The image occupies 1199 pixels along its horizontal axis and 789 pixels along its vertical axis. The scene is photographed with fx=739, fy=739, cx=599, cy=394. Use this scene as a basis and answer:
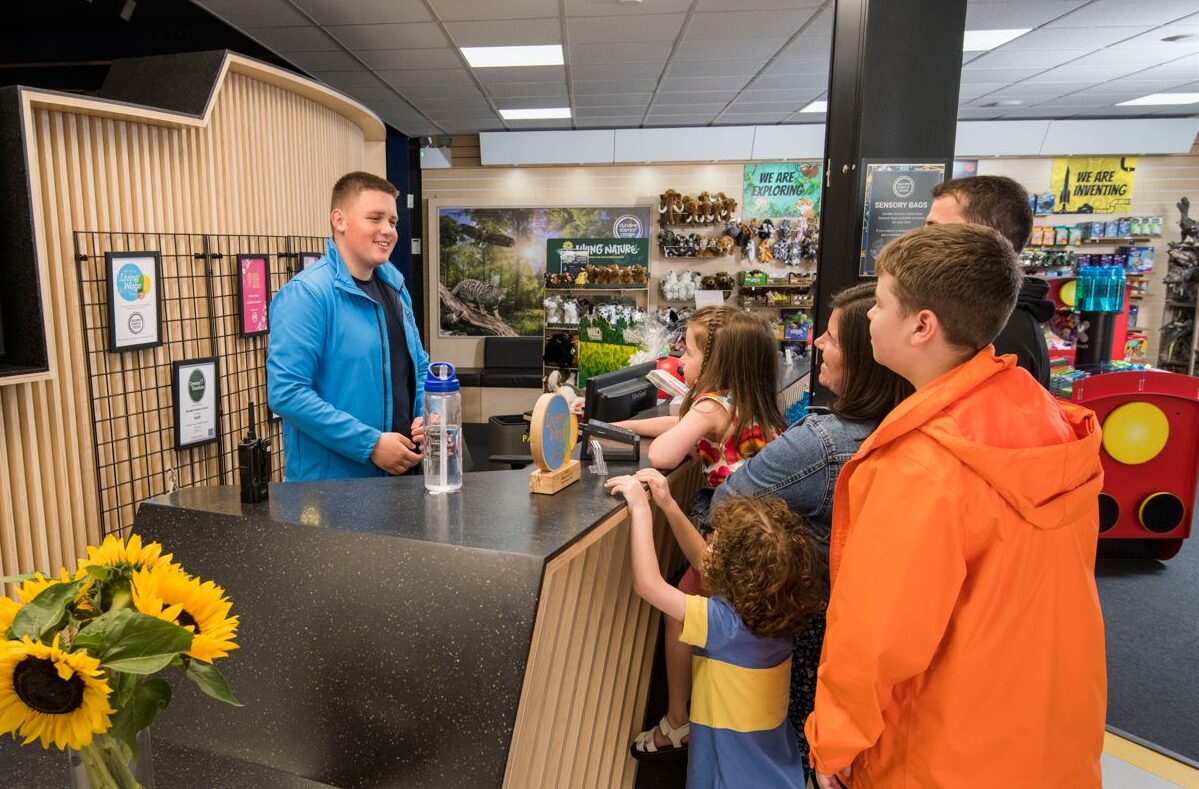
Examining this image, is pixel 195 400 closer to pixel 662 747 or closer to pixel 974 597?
pixel 662 747

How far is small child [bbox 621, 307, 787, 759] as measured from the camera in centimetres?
212

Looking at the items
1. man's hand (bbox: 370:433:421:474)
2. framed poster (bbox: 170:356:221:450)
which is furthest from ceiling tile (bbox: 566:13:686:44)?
man's hand (bbox: 370:433:421:474)

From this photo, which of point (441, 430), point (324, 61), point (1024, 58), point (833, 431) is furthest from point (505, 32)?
point (833, 431)

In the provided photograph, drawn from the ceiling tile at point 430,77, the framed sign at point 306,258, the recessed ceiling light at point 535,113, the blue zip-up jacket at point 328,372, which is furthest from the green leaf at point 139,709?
the recessed ceiling light at point 535,113

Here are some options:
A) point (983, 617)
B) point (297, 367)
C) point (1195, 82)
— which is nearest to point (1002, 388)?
point (983, 617)

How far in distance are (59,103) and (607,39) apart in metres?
3.89

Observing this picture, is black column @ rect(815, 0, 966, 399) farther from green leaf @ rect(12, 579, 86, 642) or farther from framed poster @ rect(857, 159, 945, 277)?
green leaf @ rect(12, 579, 86, 642)

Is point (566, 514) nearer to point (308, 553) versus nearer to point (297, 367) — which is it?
point (308, 553)

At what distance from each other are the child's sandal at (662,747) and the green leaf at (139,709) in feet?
5.27

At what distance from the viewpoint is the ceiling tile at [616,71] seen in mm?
6238

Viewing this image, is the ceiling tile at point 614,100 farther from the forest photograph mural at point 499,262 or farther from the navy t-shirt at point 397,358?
the navy t-shirt at point 397,358

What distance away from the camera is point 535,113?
8.04 meters

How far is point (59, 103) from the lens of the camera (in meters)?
2.59

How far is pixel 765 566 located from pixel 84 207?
9.60ft
